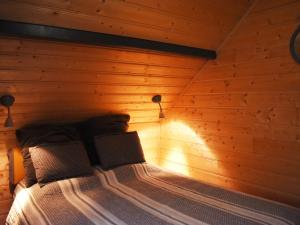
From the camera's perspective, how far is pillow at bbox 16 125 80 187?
2107mm

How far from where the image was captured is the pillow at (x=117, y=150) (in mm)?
2441

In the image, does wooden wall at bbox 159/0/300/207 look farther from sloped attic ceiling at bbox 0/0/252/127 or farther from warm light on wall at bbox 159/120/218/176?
sloped attic ceiling at bbox 0/0/252/127

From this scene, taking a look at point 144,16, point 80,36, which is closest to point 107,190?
point 80,36

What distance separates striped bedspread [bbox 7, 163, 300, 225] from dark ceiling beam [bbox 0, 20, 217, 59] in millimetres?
1099

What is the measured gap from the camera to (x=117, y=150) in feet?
8.25

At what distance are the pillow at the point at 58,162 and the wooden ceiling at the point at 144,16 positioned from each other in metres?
1.00

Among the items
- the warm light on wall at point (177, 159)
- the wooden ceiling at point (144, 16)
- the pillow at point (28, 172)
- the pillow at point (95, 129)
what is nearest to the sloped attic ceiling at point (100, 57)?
the wooden ceiling at point (144, 16)

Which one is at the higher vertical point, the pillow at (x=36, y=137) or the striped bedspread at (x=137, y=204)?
the pillow at (x=36, y=137)

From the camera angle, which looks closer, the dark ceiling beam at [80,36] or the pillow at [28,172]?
the dark ceiling beam at [80,36]

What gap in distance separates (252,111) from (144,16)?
1337mm

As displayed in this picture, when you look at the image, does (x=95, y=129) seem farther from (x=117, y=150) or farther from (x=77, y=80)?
(x=77, y=80)

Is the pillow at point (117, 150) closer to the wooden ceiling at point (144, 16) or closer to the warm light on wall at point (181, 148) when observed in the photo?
the warm light on wall at point (181, 148)

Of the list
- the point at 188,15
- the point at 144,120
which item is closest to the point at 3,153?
the point at 144,120

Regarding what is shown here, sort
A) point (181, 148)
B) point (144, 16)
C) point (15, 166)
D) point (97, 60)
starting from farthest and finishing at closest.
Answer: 1. point (181, 148)
2. point (15, 166)
3. point (97, 60)
4. point (144, 16)
